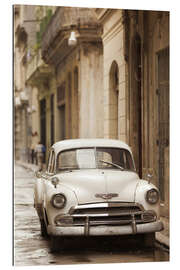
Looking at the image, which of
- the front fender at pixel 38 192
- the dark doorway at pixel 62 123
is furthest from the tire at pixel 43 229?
the dark doorway at pixel 62 123

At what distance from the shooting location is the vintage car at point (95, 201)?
708 centimetres

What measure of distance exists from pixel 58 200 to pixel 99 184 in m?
0.50

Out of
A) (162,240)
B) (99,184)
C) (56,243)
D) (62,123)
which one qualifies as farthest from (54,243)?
(62,123)

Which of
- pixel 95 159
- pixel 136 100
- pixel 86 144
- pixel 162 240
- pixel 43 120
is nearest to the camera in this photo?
pixel 162 240

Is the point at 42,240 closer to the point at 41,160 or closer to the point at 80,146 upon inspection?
the point at 80,146

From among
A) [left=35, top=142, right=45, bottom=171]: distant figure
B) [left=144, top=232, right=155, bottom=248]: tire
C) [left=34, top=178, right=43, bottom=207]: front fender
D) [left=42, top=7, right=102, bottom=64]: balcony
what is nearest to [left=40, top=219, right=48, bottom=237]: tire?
[left=34, top=178, right=43, bottom=207]: front fender

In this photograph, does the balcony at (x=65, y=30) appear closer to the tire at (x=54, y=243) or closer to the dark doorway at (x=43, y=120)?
the dark doorway at (x=43, y=120)

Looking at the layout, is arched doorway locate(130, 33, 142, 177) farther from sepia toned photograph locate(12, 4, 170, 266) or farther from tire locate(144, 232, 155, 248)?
tire locate(144, 232, 155, 248)

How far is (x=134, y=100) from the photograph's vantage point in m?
8.71

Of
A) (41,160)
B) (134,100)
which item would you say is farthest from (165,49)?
(41,160)

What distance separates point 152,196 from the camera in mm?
7305

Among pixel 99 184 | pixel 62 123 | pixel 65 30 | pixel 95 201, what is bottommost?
pixel 95 201

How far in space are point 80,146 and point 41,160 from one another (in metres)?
1.35

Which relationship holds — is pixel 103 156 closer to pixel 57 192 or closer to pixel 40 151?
pixel 57 192
